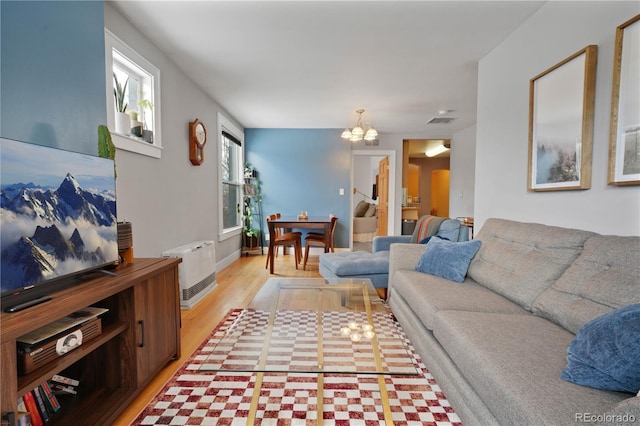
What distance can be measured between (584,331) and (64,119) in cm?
257

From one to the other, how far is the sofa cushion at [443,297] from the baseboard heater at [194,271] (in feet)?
6.45

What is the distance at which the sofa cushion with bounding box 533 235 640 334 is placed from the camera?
1.28 meters

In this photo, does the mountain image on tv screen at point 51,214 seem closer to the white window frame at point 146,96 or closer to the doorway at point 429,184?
the white window frame at point 146,96

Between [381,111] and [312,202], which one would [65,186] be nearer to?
[381,111]

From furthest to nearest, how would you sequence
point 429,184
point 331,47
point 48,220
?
1. point 429,184
2. point 331,47
3. point 48,220

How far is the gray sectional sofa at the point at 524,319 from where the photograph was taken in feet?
3.14

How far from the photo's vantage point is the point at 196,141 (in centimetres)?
361

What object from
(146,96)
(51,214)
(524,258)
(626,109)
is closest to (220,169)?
(146,96)

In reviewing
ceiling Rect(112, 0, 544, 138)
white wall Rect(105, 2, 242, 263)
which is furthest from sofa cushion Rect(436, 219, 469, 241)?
white wall Rect(105, 2, 242, 263)

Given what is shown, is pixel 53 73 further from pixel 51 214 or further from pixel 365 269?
pixel 365 269

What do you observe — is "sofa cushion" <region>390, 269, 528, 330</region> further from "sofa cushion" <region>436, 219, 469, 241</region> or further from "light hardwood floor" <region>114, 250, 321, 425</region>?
"light hardwood floor" <region>114, 250, 321, 425</region>

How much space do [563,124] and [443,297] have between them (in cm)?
133

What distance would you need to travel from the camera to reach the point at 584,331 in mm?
1092

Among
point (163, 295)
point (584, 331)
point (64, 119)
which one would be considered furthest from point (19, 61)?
point (584, 331)
